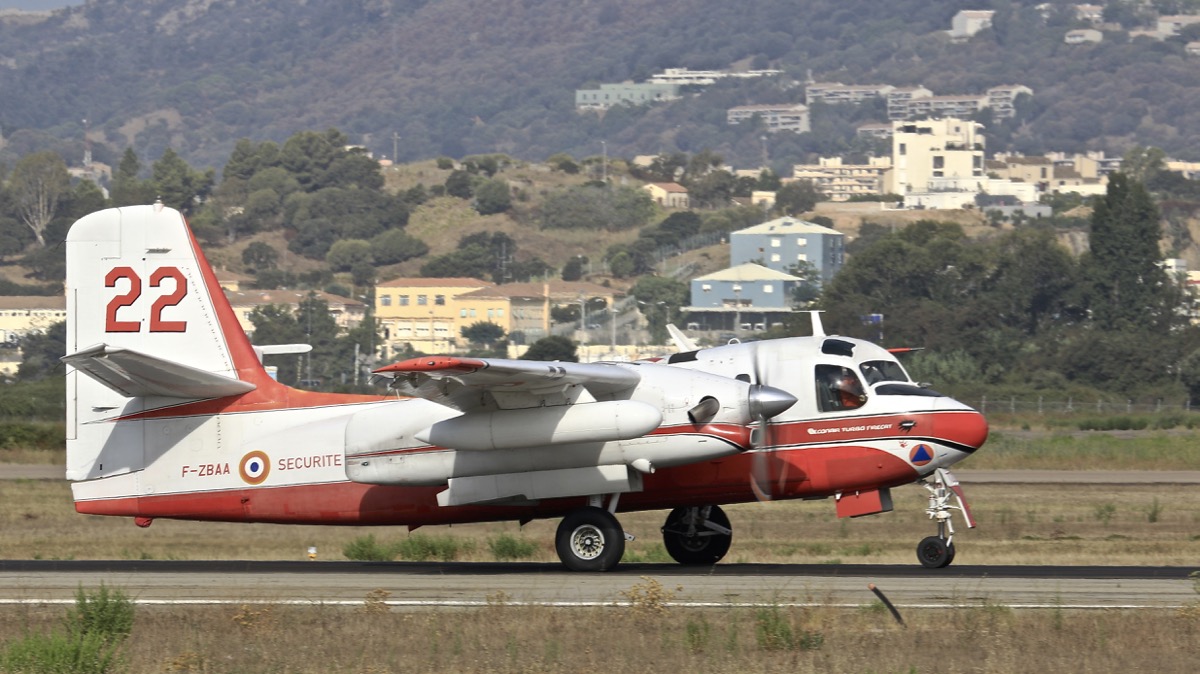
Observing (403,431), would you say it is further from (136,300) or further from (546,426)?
(136,300)

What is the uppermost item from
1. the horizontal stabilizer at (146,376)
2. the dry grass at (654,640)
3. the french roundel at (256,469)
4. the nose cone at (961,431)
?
the horizontal stabilizer at (146,376)

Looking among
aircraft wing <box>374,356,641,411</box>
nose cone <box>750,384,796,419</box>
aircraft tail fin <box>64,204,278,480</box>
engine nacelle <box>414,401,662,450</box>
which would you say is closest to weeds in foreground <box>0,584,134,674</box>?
aircraft wing <box>374,356,641,411</box>

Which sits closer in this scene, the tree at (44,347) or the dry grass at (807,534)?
the dry grass at (807,534)

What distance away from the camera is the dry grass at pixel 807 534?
2802 cm

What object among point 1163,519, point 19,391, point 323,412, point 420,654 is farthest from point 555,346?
point 420,654

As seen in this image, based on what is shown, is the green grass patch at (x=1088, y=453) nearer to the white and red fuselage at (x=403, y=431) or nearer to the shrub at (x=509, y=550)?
the shrub at (x=509, y=550)

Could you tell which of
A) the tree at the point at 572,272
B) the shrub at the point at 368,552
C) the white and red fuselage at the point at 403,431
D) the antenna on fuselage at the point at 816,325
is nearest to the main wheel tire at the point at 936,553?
the white and red fuselage at the point at 403,431

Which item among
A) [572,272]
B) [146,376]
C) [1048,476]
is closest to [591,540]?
[146,376]

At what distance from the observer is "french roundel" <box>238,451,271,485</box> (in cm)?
2366

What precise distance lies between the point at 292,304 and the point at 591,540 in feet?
435

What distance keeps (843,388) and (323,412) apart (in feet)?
23.4

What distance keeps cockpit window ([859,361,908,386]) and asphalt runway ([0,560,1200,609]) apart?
2.53 meters

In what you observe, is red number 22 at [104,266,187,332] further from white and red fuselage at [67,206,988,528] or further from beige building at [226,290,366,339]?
beige building at [226,290,366,339]

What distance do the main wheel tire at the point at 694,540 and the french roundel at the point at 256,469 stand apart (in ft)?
18.3
